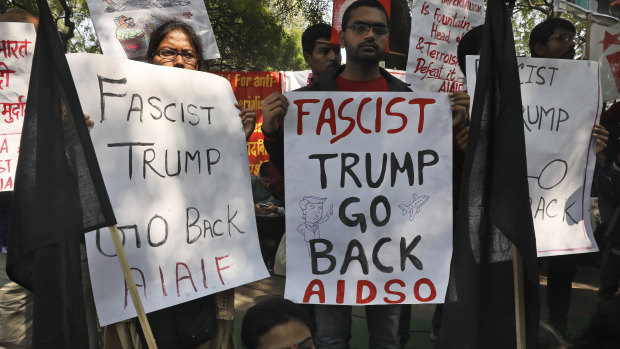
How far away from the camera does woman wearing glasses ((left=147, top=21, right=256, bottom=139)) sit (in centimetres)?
263

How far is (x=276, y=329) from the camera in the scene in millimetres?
2080

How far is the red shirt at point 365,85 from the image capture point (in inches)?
110

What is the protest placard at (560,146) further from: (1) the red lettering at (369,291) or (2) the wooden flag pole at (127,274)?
(2) the wooden flag pole at (127,274)

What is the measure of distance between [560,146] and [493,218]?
1.39 m

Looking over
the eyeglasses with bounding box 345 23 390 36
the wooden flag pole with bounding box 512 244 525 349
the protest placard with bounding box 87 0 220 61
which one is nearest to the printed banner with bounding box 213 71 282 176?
the protest placard with bounding box 87 0 220 61

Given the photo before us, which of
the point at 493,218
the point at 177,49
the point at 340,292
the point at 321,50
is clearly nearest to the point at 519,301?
the point at 493,218

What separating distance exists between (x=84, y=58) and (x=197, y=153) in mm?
579

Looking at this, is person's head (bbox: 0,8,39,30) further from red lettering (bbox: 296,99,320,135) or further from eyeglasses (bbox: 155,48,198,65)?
red lettering (bbox: 296,99,320,135)

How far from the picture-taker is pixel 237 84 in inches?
404

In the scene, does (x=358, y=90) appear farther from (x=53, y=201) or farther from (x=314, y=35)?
(x=314, y=35)

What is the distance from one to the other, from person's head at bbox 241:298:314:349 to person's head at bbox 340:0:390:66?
1.22 m

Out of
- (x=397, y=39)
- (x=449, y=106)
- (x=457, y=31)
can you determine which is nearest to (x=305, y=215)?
(x=449, y=106)

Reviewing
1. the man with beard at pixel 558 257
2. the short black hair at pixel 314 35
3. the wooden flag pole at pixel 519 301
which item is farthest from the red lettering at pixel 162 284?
the short black hair at pixel 314 35

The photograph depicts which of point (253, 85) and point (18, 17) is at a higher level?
point (18, 17)
